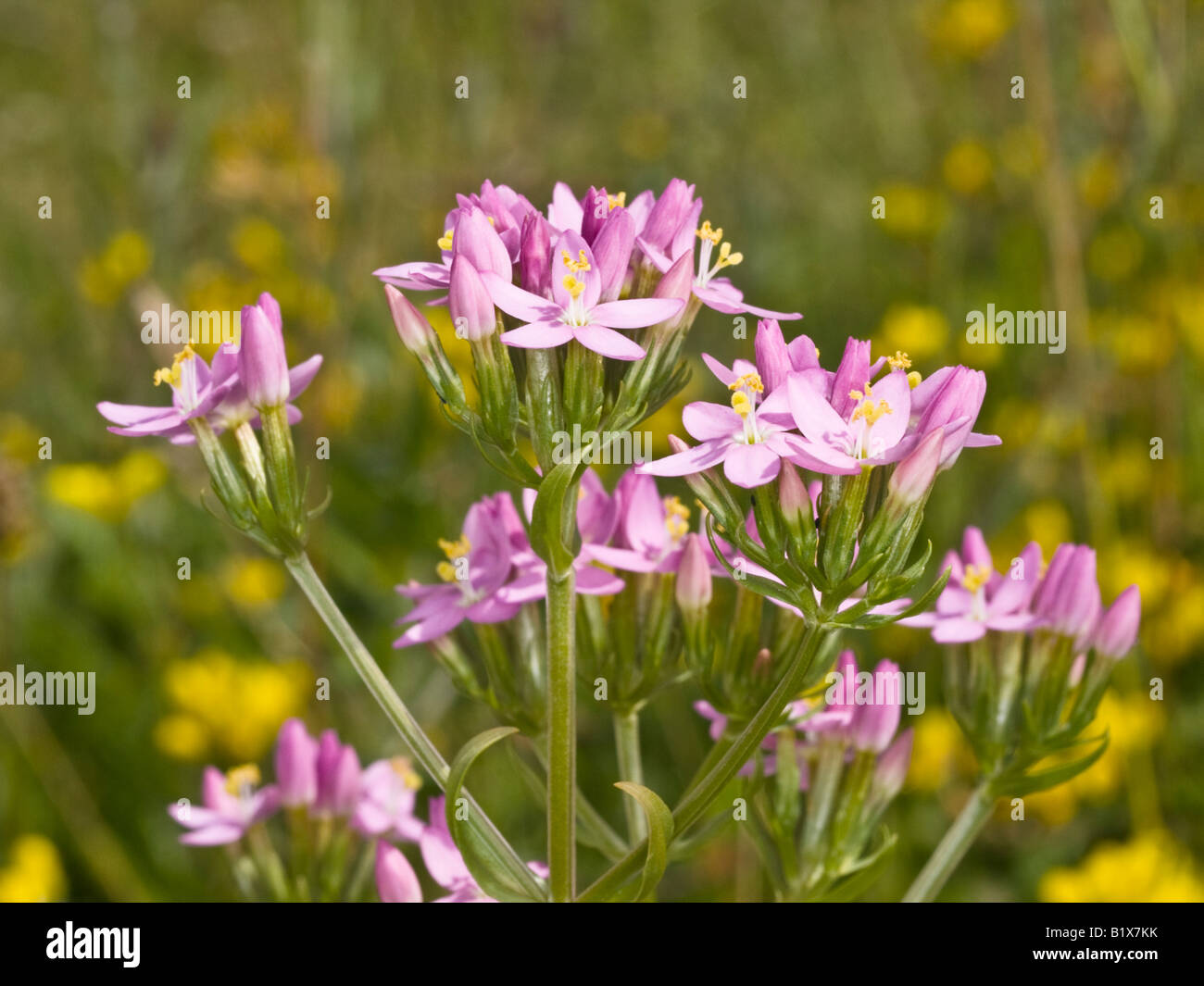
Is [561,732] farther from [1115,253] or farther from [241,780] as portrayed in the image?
[1115,253]

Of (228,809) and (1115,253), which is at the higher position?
(1115,253)

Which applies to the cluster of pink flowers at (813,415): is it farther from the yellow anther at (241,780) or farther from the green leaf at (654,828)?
the yellow anther at (241,780)

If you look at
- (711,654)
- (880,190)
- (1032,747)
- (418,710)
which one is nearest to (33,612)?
(418,710)

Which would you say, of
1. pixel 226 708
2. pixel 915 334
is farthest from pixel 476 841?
pixel 915 334

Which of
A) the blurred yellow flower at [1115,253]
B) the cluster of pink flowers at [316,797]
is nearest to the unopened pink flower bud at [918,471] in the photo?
the cluster of pink flowers at [316,797]

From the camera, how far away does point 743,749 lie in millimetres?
1752

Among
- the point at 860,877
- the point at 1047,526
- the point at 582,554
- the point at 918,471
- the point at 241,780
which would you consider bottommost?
the point at 860,877

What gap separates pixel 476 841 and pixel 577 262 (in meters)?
0.90

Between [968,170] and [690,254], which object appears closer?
[690,254]

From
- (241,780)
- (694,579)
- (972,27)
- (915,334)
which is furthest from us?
(972,27)

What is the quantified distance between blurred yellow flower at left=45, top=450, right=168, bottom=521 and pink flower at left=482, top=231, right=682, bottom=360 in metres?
3.90

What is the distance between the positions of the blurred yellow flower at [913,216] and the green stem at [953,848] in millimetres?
4659

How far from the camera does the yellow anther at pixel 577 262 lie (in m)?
1.76
